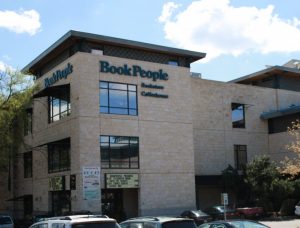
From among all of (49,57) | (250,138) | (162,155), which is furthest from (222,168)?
(49,57)

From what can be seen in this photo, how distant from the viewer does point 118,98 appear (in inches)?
1518

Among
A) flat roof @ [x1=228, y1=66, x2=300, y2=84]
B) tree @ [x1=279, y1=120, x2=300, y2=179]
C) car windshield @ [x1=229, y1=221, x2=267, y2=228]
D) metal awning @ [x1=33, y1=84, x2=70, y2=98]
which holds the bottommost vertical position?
car windshield @ [x1=229, y1=221, x2=267, y2=228]

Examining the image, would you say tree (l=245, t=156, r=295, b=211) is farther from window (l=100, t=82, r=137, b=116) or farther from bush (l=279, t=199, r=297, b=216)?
window (l=100, t=82, r=137, b=116)

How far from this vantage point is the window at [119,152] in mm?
37281

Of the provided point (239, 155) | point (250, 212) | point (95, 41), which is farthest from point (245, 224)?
point (239, 155)

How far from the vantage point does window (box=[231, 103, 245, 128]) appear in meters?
48.8

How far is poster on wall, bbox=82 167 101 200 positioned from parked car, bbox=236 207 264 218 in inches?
410

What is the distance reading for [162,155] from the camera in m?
39.8

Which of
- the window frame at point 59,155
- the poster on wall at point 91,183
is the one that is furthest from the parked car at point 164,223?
the window frame at point 59,155

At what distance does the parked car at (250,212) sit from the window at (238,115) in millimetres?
11378

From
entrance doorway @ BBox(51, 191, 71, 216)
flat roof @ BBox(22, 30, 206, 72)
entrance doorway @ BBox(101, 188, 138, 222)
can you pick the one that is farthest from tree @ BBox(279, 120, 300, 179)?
entrance doorway @ BBox(51, 191, 71, 216)

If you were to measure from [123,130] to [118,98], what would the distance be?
8.01 feet

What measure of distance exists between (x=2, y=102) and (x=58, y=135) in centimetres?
490

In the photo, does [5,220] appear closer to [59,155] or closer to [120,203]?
[59,155]
